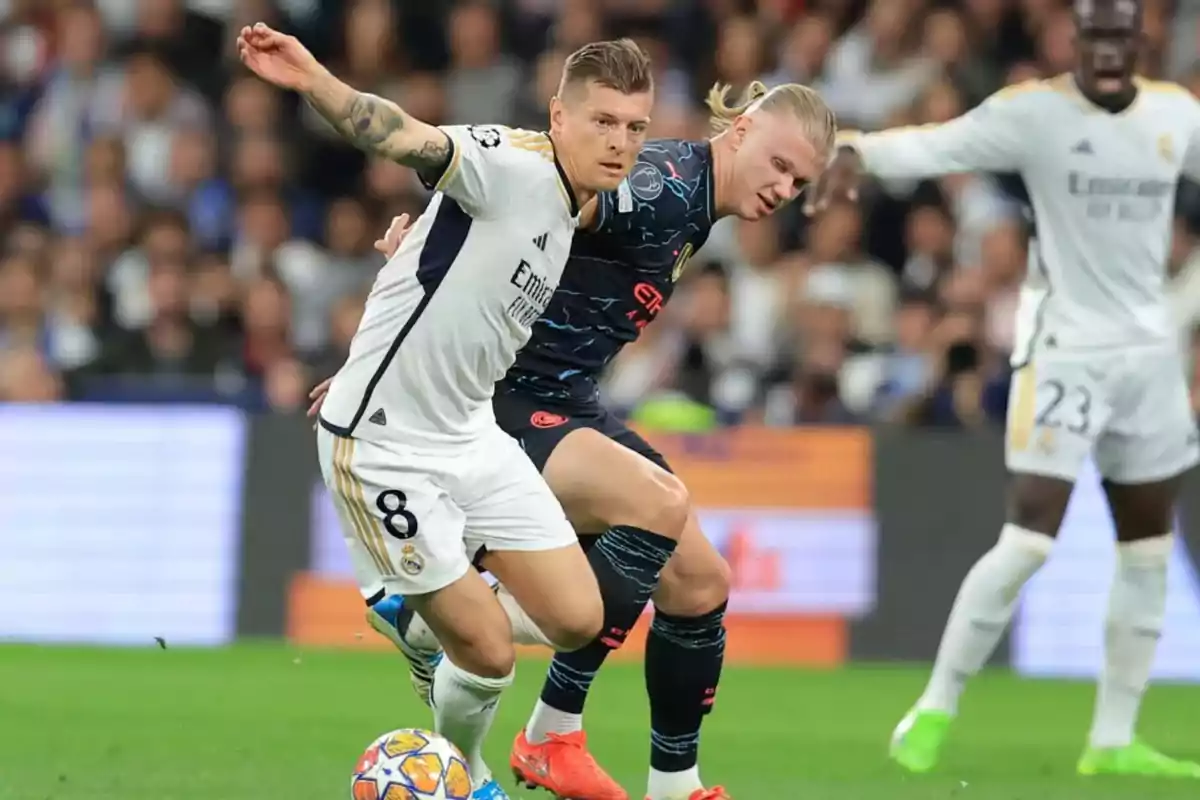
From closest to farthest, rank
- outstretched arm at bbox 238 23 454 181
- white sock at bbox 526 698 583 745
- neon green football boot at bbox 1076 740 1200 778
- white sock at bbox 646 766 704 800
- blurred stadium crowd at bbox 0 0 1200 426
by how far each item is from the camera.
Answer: outstretched arm at bbox 238 23 454 181 < white sock at bbox 646 766 704 800 < white sock at bbox 526 698 583 745 < neon green football boot at bbox 1076 740 1200 778 < blurred stadium crowd at bbox 0 0 1200 426

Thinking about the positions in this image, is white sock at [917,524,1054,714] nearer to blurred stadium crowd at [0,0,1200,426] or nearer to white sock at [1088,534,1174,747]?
white sock at [1088,534,1174,747]

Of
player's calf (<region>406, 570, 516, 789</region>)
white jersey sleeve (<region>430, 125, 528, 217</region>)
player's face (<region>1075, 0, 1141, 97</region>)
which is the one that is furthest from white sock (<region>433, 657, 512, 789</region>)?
player's face (<region>1075, 0, 1141, 97</region>)

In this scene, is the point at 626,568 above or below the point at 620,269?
below

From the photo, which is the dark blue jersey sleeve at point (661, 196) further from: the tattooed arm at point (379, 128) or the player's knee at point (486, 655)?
the player's knee at point (486, 655)

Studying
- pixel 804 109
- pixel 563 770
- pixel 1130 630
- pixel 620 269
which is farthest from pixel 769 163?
pixel 1130 630

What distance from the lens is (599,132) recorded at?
5.93 metres

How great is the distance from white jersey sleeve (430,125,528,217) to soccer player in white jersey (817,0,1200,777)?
8.21 feet

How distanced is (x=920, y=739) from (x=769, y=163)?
245cm

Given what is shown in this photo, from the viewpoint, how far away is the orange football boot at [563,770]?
675 cm

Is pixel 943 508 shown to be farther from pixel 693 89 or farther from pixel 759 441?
pixel 693 89

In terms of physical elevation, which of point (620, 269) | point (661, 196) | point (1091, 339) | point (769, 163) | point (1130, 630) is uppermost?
point (769, 163)

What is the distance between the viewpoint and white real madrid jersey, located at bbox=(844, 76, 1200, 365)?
26.8 feet

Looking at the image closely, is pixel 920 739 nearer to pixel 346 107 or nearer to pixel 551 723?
pixel 551 723

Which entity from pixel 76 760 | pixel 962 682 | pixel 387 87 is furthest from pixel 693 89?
pixel 76 760
